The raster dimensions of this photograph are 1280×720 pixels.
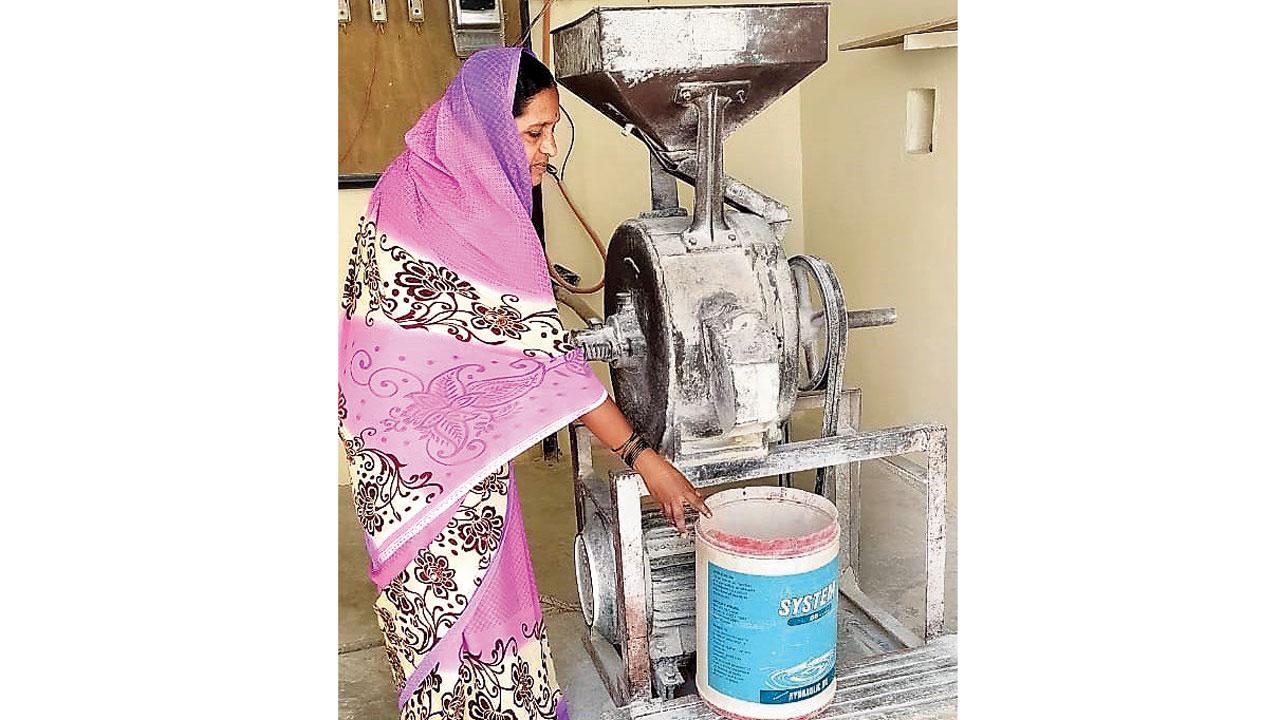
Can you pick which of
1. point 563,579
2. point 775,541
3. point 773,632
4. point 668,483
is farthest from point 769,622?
point 563,579

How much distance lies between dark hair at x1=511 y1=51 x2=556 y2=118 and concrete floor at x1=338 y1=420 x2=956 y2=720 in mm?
1300

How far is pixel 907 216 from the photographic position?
3.52 metres

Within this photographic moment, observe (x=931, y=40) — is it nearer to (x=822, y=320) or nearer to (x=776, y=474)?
(x=822, y=320)

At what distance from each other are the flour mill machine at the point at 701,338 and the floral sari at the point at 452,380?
25 centimetres

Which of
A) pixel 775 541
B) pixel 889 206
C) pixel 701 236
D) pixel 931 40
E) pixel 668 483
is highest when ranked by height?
pixel 931 40

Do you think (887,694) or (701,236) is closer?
(701,236)

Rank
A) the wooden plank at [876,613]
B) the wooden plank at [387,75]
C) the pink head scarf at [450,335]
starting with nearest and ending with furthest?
the pink head scarf at [450,335] < the wooden plank at [876,613] < the wooden plank at [387,75]

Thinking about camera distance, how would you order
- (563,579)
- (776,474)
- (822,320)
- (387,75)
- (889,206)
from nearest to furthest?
(822,320) → (776,474) → (563,579) → (889,206) → (387,75)

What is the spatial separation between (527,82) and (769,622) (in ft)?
3.72

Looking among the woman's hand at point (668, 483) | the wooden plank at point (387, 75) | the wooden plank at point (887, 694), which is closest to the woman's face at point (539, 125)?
the woman's hand at point (668, 483)

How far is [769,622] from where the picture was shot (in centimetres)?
222

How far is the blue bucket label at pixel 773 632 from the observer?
7.29 feet

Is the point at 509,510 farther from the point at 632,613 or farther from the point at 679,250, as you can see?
the point at 679,250

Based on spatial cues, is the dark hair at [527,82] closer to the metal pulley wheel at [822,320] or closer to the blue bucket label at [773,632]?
the metal pulley wheel at [822,320]
